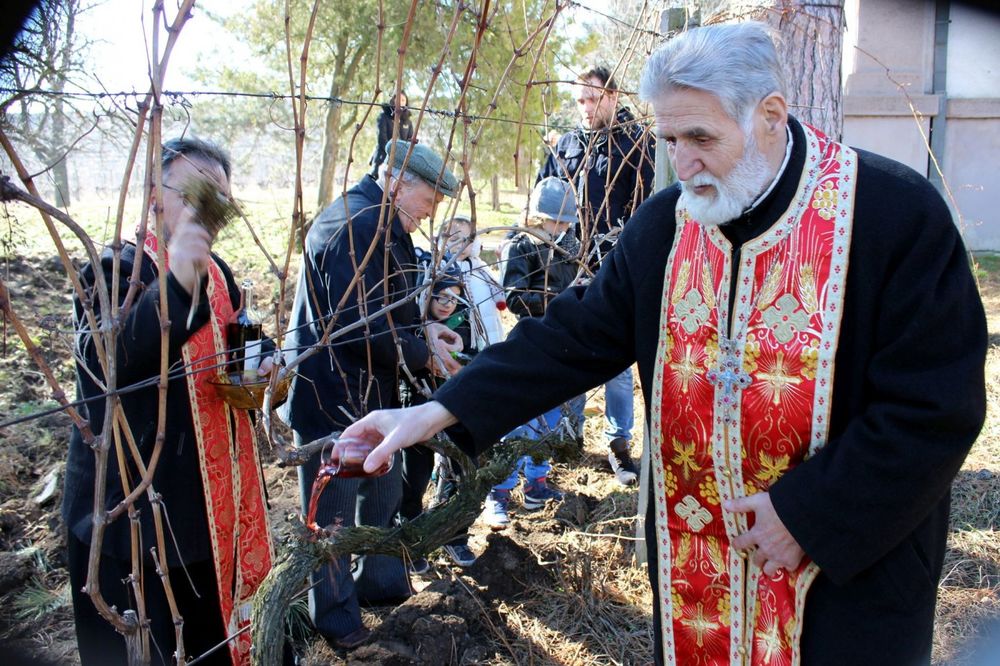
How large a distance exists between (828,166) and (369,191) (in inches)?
80.6

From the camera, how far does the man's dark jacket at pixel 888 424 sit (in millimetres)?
1558

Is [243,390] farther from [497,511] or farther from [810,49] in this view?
[810,49]

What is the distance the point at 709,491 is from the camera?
1.85 meters

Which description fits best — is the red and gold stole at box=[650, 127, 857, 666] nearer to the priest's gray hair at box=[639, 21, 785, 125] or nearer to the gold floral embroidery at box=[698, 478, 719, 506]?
the gold floral embroidery at box=[698, 478, 719, 506]

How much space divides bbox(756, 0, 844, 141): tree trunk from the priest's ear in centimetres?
219

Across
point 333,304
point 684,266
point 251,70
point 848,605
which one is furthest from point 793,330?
point 251,70

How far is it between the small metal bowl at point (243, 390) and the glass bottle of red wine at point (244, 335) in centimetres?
4

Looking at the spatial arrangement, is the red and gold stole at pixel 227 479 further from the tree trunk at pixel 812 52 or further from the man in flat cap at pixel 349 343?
the tree trunk at pixel 812 52

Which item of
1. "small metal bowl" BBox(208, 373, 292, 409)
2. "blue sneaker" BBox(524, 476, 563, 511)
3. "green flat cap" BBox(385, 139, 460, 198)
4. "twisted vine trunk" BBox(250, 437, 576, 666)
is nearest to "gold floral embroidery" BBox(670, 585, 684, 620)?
"twisted vine trunk" BBox(250, 437, 576, 666)

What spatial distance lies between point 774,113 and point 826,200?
209 millimetres

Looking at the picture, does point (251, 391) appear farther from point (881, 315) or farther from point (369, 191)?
point (881, 315)

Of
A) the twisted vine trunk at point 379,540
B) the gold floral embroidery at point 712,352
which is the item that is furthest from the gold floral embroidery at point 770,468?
the twisted vine trunk at point 379,540

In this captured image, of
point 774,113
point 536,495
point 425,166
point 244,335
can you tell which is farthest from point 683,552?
point 536,495

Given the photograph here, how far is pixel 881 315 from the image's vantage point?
164cm
